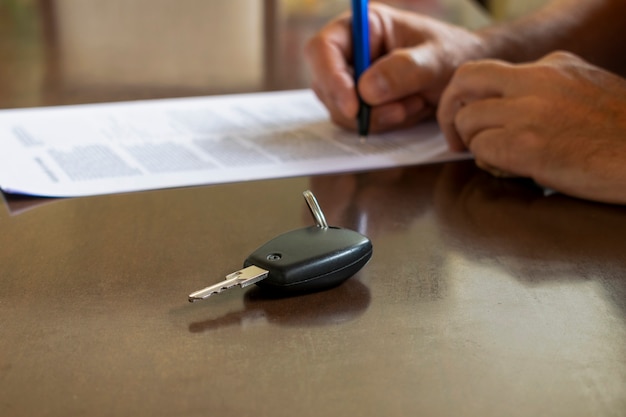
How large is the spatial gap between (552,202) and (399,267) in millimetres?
220

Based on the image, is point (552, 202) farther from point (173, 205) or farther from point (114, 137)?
point (114, 137)

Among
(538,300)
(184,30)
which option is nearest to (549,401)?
(538,300)

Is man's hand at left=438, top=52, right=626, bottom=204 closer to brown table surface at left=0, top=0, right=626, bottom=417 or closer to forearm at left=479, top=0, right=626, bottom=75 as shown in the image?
brown table surface at left=0, top=0, right=626, bottom=417

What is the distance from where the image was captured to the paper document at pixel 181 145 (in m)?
0.84

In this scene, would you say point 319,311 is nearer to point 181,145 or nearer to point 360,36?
point 181,145

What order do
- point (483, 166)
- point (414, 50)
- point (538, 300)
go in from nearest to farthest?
point (538, 300)
point (483, 166)
point (414, 50)

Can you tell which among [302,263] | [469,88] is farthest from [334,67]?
[302,263]

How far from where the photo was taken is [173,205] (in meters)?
0.77

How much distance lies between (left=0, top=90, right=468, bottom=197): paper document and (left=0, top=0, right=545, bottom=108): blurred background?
101 millimetres

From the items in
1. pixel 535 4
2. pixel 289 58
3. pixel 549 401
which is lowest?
pixel 535 4

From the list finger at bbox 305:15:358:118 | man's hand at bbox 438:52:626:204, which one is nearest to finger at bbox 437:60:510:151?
man's hand at bbox 438:52:626:204

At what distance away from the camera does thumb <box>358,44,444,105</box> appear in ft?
3.30

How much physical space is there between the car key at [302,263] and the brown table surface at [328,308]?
12mm

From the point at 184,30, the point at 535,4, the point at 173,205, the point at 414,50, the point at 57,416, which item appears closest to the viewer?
the point at 57,416
